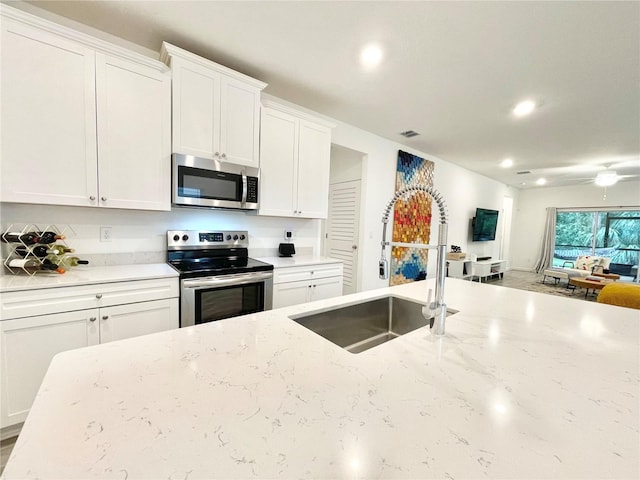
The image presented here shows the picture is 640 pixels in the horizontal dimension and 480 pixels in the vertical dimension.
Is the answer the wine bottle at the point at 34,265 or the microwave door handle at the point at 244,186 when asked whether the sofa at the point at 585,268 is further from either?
the wine bottle at the point at 34,265

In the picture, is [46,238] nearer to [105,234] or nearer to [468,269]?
[105,234]

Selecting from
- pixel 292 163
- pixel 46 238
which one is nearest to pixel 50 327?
pixel 46 238

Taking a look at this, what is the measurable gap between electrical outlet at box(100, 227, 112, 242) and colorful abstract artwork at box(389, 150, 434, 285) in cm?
354

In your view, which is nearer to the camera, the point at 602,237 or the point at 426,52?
the point at 426,52

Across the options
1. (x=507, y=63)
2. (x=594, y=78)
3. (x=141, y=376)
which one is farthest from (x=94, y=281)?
(x=594, y=78)

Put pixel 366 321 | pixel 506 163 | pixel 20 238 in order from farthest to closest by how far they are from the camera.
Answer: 1. pixel 506 163
2. pixel 20 238
3. pixel 366 321

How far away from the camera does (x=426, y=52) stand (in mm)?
2084

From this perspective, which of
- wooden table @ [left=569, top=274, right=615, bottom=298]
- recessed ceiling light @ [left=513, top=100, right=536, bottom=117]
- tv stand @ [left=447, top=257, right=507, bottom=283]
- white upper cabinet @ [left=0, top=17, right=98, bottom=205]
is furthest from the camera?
tv stand @ [left=447, top=257, right=507, bottom=283]

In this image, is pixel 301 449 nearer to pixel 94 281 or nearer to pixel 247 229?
pixel 94 281

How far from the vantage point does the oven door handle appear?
6.22 feet

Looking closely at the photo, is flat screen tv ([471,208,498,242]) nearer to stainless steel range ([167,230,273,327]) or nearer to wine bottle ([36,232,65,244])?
stainless steel range ([167,230,273,327])

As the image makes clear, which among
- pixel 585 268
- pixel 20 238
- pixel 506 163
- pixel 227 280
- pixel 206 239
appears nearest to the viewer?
pixel 20 238

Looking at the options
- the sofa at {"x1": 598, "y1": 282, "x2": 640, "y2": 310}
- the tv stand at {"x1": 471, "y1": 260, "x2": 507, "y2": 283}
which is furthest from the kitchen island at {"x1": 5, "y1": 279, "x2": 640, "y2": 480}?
the tv stand at {"x1": 471, "y1": 260, "x2": 507, "y2": 283}

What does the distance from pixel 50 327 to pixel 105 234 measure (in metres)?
0.80
